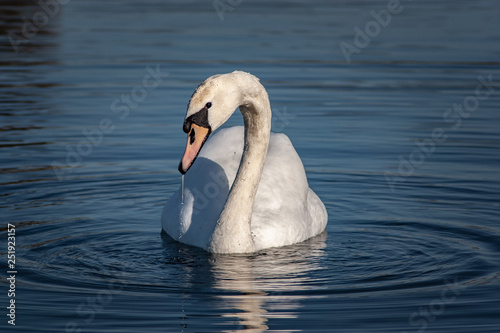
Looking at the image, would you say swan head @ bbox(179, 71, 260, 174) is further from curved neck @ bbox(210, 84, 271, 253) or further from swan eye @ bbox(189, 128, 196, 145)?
curved neck @ bbox(210, 84, 271, 253)

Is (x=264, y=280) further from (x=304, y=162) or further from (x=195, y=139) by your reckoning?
(x=304, y=162)

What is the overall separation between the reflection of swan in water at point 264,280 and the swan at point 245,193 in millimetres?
177

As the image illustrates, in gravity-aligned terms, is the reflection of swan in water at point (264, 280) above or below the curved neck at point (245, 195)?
below

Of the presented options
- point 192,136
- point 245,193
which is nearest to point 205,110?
point 192,136

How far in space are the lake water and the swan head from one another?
1.24 metres

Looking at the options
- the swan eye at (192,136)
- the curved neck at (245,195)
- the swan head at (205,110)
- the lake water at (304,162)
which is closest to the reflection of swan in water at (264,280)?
the lake water at (304,162)

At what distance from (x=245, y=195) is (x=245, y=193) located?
21mm

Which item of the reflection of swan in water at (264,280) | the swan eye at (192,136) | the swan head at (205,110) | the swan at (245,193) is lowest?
the reflection of swan in water at (264,280)

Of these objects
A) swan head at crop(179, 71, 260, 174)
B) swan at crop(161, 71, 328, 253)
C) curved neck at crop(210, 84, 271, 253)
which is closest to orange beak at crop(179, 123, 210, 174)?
swan head at crop(179, 71, 260, 174)

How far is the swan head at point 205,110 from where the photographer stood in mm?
7629

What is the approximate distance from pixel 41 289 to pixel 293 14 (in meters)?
23.3

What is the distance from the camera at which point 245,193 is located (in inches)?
356

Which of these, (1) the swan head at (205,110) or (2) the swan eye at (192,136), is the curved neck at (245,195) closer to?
(1) the swan head at (205,110)

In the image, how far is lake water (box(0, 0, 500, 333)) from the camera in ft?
24.5
